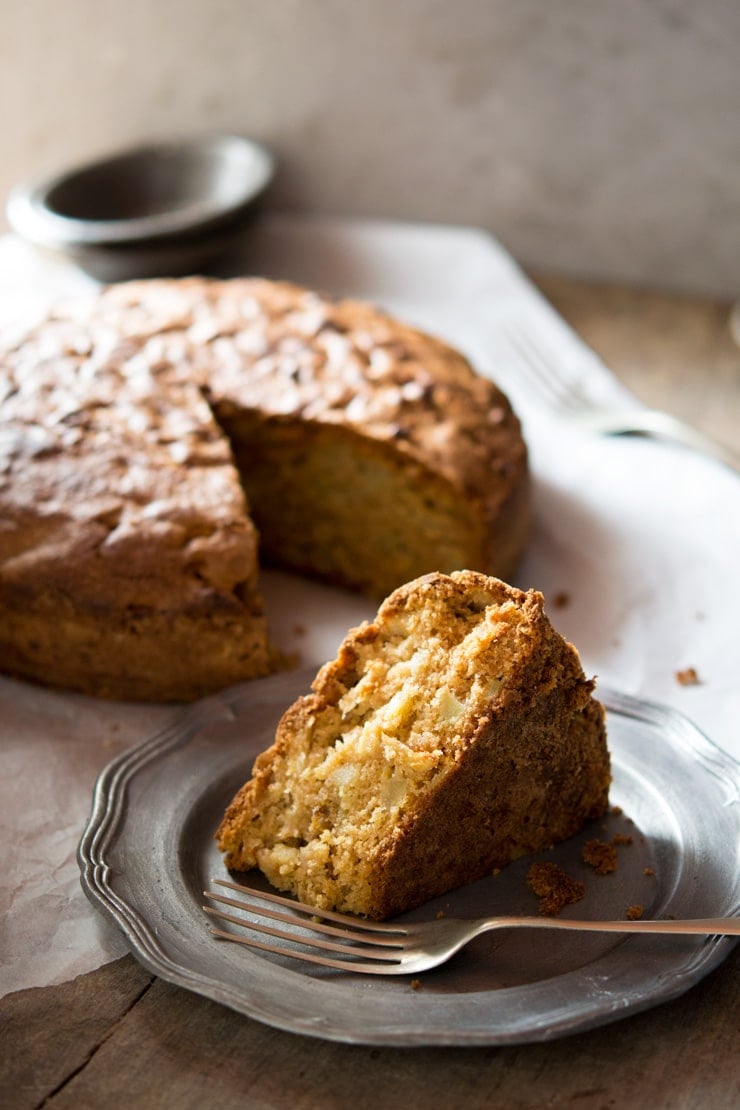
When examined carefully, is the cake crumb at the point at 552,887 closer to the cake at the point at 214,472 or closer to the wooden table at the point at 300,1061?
the wooden table at the point at 300,1061

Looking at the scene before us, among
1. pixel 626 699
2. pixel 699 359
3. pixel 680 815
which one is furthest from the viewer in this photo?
pixel 699 359

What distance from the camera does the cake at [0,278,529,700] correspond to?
303 centimetres

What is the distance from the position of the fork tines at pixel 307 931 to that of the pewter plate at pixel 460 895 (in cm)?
3

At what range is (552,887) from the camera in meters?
2.28

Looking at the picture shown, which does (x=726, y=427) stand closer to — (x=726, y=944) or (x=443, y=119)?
(x=443, y=119)

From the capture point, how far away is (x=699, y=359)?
4.77 meters

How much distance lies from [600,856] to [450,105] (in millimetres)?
3875

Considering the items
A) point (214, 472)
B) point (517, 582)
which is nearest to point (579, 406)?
point (517, 582)

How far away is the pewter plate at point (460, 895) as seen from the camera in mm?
1959

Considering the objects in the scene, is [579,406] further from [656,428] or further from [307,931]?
[307,931]

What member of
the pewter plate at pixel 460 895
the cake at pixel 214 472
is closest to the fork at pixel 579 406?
the cake at pixel 214 472

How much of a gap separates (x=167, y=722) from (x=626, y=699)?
3.78 feet

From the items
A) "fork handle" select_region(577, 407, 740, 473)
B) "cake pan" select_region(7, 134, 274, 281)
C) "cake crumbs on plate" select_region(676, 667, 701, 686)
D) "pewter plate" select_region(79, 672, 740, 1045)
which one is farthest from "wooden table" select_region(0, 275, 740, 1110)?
"cake pan" select_region(7, 134, 274, 281)

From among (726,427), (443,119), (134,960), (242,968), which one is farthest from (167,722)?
(443,119)
